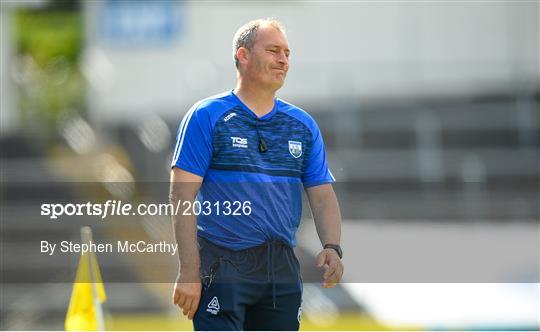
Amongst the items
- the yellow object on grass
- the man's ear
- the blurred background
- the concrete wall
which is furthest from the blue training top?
the concrete wall

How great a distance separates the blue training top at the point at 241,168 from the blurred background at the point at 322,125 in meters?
2.79

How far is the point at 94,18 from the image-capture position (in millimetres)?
11141

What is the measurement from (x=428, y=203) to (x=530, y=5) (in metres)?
3.29

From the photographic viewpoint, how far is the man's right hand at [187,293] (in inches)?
116

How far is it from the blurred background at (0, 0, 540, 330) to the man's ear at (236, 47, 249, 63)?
9.51ft

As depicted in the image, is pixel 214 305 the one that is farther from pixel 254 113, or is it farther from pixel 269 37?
pixel 269 37

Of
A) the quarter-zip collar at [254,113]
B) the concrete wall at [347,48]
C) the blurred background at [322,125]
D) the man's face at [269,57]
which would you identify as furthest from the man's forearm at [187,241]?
the concrete wall at [347,48]

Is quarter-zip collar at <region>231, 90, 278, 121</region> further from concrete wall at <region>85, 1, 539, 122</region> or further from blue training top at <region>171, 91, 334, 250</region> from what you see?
concrete wall at <region>85, 1, 539, 122</region>

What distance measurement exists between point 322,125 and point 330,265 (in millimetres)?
6751

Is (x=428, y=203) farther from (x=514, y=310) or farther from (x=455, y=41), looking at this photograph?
(x=514, y=310)

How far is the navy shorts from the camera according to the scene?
2.99 metres

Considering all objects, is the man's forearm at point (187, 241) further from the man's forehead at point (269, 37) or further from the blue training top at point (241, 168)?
the man's forehead at point (269, 37)

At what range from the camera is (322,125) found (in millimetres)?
9766

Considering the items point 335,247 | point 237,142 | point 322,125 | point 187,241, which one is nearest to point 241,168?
point 237,142
